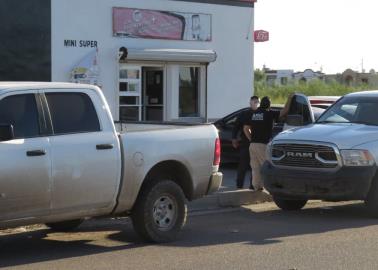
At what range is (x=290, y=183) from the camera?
10.8 m

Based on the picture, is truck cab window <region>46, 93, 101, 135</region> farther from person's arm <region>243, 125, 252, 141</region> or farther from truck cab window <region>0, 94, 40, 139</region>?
person's arm <region>243, 125, 252, 141</region>

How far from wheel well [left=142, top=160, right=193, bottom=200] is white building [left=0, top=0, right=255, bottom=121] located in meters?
9.12

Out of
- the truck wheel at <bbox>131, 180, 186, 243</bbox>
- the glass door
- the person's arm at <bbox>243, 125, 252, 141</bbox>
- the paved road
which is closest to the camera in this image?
the paved road

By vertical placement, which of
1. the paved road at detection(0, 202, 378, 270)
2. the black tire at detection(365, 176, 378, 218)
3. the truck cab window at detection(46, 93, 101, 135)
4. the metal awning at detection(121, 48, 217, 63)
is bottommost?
the paved road at detection(0, 202, 378, 270)

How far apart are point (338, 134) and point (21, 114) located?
507cm

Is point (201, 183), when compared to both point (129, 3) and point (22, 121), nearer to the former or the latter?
point (22, 121)

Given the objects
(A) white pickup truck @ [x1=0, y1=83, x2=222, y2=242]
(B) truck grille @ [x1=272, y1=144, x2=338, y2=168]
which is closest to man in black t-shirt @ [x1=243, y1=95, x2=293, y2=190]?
(B) truck grille @ [x1=272, y1=144, x2=338, y2=168]

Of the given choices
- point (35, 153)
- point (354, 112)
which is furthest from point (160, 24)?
point (35, 153)

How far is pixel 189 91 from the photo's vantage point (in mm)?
20672

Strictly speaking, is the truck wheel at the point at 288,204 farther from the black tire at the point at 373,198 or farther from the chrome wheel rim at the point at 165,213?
the chrome wheel rim at the point at 165,213

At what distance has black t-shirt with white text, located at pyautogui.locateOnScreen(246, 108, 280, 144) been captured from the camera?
12.4 metres

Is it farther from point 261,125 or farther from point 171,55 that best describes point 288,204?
point 171,55

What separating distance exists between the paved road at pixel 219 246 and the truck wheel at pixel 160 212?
17cm

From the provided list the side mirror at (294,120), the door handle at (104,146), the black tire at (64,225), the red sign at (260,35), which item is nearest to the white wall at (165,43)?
the red sign at (260,35)
